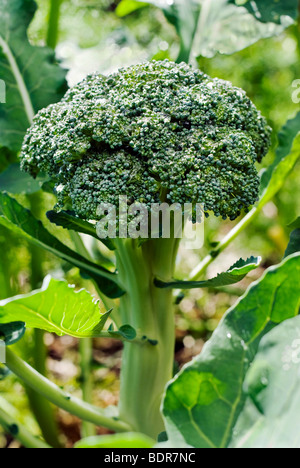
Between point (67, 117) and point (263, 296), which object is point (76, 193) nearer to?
point (67, 117)

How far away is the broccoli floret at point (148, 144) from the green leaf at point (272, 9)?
1.44 feet

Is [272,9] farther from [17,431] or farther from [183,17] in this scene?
[17,431]

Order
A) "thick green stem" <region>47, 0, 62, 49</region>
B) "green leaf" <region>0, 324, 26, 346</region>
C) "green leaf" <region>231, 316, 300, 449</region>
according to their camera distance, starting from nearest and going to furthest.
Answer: "green leaf" <region>231, 316, 300, 449</region>
"green leaf" <region>0, 324, 26, 346</region>
"thick green stem" <region>47, 0, 62, 49</region>

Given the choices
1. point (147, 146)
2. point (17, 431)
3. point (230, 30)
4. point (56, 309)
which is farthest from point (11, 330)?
point (230, 30)

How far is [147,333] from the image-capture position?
691mm

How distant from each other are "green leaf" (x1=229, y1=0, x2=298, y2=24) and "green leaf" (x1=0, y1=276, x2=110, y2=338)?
800mm

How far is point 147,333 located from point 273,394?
1.07 feet

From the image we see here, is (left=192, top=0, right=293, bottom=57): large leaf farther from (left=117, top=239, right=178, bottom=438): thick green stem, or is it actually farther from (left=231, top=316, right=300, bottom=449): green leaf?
(left=231, top=316, right=300, bottom=449): green leaf

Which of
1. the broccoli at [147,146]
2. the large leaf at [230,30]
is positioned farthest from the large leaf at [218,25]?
the broccoli at [147,146]

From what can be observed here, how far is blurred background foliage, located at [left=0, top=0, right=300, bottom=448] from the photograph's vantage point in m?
1.02

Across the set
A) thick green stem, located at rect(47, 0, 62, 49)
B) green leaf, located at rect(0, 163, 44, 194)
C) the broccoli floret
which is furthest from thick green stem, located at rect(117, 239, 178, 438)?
thick green stem, located at rect(47, 0, 62, 49)

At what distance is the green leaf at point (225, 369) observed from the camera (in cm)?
41

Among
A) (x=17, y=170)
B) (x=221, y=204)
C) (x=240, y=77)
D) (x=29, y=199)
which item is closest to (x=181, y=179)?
(x=221, y=204)

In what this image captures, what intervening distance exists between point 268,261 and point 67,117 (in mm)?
1439
